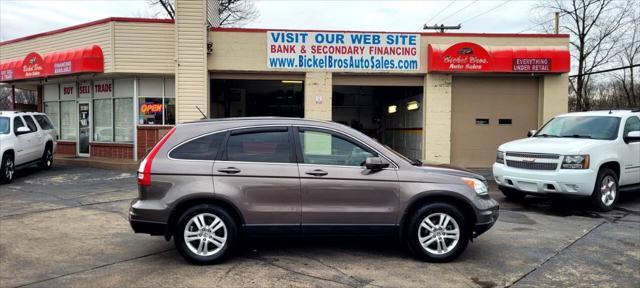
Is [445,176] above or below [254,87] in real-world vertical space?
below

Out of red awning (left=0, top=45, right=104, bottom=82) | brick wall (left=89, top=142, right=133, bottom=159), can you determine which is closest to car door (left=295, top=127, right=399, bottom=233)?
red awning (left=0, top=45, right=104, bottom=82)

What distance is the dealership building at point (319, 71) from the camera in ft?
50.2

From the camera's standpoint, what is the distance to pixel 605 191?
9.14m

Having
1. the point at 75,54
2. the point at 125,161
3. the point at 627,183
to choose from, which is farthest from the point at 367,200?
the point at 75,54

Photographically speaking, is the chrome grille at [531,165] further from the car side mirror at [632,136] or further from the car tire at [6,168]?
the car tire at [6,168]

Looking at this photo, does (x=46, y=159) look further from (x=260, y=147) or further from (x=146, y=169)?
(x=260, y=147)

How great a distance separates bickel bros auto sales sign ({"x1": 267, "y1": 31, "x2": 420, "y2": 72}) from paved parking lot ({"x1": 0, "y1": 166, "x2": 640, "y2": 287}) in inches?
312

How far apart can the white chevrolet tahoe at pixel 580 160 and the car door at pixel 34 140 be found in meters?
12.3

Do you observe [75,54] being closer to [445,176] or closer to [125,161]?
[125,161]

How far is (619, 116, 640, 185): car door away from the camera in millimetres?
9516

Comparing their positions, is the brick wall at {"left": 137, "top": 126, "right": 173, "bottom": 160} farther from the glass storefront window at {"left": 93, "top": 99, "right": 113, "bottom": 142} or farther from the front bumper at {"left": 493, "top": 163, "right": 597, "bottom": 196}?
the front bumper at {"left": 493, "top": 163, "right": 597, "bottom": 196}

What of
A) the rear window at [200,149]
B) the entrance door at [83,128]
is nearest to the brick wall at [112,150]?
the entrance door at [83,128]

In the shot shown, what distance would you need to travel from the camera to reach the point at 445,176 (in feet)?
18.9

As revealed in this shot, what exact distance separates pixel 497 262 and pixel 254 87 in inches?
688
